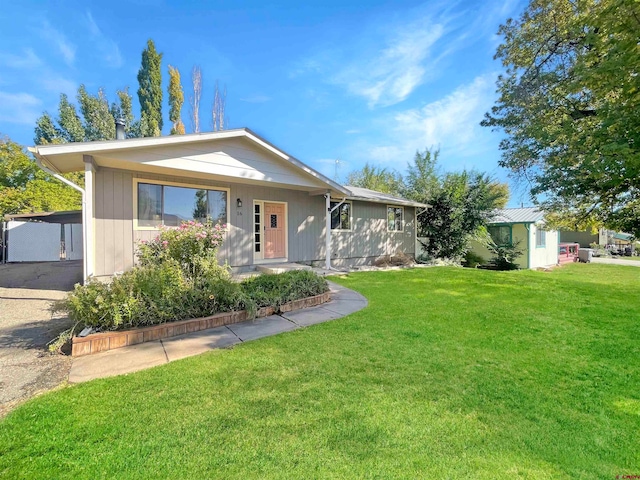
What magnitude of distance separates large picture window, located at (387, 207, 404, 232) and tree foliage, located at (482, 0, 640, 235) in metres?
4.31

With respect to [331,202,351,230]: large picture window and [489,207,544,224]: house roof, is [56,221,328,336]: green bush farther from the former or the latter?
[489,207,544,224]: house roof

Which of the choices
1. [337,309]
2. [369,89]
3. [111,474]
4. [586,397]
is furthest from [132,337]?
[369,89]

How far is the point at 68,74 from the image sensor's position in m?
19.5

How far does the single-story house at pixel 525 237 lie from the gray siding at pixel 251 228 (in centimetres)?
615

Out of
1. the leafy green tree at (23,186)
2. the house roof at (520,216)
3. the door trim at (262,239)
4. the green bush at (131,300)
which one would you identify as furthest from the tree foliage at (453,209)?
the leafy green tree at (23,186)

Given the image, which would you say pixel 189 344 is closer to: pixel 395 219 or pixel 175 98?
pixel 395 219

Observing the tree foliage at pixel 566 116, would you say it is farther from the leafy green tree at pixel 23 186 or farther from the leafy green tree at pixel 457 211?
the leafy green tree at pixel 23 186

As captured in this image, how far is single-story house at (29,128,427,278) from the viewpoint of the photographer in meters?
6.38

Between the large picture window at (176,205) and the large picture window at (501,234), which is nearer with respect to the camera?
the large picture window at (176,205)

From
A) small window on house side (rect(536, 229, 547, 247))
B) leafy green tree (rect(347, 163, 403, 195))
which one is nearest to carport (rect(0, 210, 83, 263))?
leafy green tree (rect(347, 163, 403, 195))

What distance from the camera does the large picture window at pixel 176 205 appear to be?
7.41 m

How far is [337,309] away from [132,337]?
310 cm

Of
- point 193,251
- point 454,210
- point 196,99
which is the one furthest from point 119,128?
point 196,99

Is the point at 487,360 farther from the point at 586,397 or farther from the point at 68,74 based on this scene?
the point at 68,74
